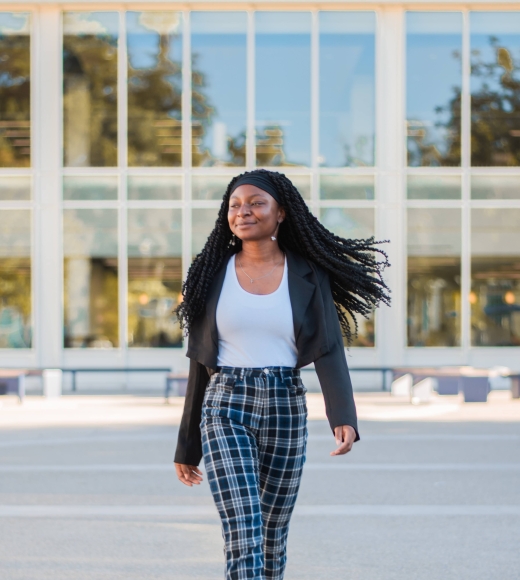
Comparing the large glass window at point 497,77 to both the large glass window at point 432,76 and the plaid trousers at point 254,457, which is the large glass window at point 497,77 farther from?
the plaid trousers at point 254,457

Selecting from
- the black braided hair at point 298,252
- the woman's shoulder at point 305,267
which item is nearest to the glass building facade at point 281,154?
the black braided hair at point 298,252

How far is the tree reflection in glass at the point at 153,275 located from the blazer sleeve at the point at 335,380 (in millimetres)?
15321

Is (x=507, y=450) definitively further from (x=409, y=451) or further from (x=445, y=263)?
(x=445, y=263)

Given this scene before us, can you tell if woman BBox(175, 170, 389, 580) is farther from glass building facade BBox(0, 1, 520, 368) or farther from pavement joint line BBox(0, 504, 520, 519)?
glass building facade BBox(0, 1, 520, 368)

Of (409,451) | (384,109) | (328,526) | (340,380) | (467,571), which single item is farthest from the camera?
(384,109)

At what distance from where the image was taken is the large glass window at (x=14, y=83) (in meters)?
19.1

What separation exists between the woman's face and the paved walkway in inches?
89.2

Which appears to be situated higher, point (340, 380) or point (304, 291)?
point (304, 291)

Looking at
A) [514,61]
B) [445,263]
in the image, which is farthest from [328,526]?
[514,61]

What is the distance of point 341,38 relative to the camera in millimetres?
19062

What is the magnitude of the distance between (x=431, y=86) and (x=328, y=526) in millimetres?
14047

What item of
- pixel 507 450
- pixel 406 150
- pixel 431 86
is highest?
pixel 431 86

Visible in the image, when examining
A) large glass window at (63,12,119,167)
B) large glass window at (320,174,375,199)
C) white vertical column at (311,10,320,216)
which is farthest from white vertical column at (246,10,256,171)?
large glass window at (63,12,119,167)

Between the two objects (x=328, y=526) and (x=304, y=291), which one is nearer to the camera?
(x=304, y=291)
